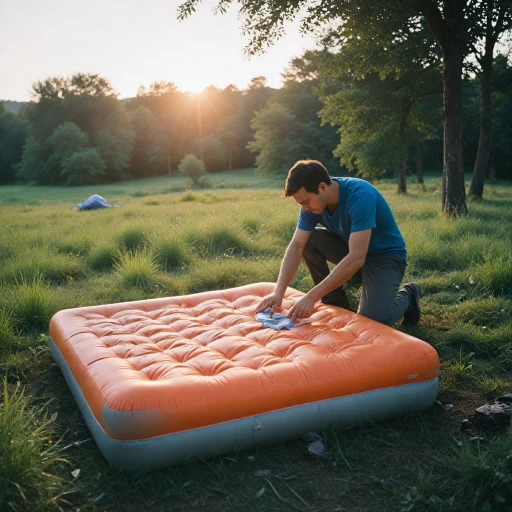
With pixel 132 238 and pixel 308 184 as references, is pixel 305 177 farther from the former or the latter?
pixel 132 238

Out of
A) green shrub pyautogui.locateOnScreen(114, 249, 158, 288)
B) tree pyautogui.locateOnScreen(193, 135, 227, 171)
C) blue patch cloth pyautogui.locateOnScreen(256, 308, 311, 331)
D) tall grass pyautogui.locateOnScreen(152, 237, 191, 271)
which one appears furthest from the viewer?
tree pyautogui.locateOnScreen(193, 135, 227, 171)

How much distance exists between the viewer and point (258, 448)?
2.97 m

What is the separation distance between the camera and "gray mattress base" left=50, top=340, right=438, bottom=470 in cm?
273

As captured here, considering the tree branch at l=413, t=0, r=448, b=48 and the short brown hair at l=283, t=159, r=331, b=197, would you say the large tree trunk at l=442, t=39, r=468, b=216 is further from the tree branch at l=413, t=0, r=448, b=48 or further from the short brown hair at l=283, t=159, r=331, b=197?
the short brown hair at l=283, t=159, r=331, b=197

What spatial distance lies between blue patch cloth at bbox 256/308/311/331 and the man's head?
85cm

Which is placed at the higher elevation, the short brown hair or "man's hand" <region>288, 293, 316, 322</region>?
the short brown hair

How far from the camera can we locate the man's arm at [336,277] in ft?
12.8

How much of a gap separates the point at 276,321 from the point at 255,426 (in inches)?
46.0

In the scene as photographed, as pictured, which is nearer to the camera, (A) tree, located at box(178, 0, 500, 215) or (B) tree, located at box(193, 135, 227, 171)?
(A) tree, located at box(178, 0, 500, 215)

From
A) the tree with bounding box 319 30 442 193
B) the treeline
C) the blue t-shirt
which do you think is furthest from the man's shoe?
the treeline

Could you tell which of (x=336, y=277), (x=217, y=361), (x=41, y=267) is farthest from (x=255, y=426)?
(x=41, y=267)

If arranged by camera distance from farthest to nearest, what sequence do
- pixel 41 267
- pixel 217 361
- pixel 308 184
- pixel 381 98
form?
pixel 381 98 < pixel 41 267 < pixel 308 184 < pixel 217 361

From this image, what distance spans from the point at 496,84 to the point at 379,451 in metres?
13.7

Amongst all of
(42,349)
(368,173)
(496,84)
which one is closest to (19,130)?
(368,173)
